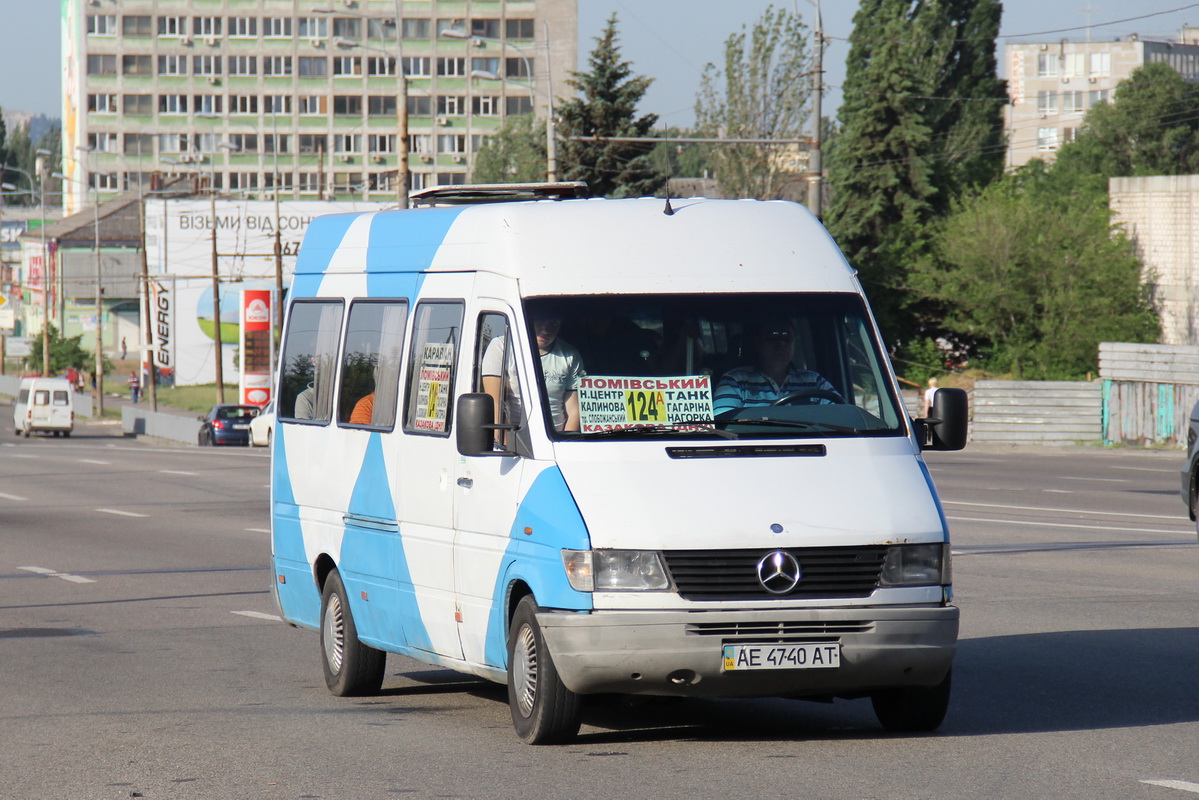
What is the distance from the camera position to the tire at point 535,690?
729 cm

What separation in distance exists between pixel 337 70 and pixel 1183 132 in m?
62.2

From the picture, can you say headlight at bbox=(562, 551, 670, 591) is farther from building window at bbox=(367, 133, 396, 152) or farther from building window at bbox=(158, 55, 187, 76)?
building window at bbox=(158, 55, 187, 76)

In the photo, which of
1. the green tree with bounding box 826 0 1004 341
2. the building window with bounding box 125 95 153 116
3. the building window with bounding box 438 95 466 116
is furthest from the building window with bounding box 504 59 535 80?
the green tree with bounding box 826 0 1004 341

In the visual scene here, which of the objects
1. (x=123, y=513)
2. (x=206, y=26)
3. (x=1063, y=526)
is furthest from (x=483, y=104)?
(x=1063, y=526)

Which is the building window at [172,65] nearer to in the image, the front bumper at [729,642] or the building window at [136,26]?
the building window at [136,26]

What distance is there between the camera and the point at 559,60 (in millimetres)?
133375

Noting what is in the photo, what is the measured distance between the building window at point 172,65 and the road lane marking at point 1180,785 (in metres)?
132

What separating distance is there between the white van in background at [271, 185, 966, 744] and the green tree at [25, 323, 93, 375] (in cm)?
9750

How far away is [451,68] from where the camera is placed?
13250 cm

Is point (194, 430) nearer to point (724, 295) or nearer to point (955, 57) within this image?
point (955, 57)

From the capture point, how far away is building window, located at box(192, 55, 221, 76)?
131m

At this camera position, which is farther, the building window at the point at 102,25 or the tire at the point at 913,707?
the building window at the point at 102,25

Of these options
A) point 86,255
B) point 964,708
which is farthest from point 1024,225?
point 86,255

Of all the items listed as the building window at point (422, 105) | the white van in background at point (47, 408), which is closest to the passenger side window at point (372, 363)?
the white van in background at point (47, 408)
